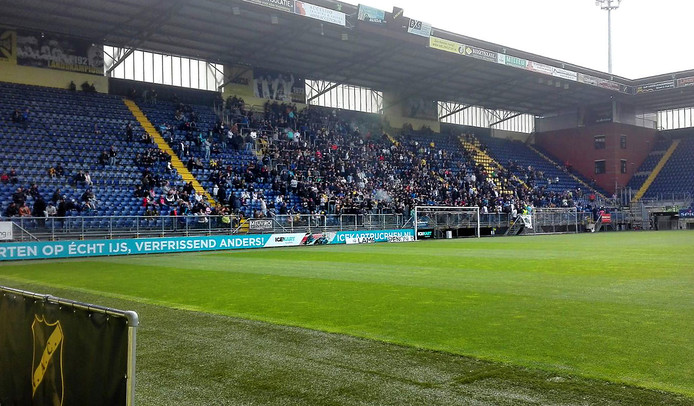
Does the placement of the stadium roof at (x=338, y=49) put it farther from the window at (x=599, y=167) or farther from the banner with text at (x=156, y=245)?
the banner with text at (x=156, y=245)

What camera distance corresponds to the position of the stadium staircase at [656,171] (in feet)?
192

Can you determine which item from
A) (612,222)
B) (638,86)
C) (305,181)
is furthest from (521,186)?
(305,181)

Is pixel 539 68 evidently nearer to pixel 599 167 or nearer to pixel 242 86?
pixel 599 167

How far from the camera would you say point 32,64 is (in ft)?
114

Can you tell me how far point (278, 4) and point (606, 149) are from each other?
135 ft

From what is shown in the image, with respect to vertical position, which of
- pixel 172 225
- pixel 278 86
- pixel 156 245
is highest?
pixel 278 86

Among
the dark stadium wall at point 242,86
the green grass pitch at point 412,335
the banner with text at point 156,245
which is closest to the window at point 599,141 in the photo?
the dark stadium wall at point 242,86

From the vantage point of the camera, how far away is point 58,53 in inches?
1405

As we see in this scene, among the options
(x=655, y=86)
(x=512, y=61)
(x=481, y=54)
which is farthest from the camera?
(x=655, y=86)

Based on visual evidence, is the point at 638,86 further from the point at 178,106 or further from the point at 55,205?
the point at 55,205

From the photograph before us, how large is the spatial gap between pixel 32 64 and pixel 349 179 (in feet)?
66.6

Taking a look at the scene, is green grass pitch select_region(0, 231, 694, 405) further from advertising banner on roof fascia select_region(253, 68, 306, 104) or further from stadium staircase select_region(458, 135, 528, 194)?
stadium staircase select_region(458, 135, 528, 194)

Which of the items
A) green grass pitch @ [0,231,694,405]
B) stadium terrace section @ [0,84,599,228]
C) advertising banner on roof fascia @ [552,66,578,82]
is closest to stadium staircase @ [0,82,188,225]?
stadium terrace section @ [0,84,599,228]

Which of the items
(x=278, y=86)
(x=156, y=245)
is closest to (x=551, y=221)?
(x=278, y=86)
